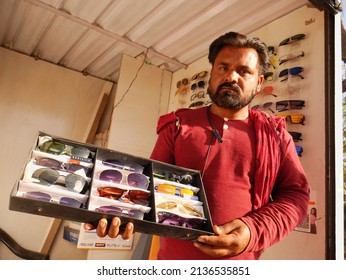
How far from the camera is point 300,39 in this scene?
236 centimetres

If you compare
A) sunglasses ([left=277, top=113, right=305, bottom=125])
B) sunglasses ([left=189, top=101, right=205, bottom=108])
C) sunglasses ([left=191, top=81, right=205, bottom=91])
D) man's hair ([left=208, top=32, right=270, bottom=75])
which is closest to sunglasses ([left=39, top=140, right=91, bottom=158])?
man's hair ([left=208, top=32, right=270, bottom=75])

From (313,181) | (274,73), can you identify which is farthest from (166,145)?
(274,73)

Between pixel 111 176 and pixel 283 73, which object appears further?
pixel 283 73

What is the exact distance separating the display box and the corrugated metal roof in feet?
6.50

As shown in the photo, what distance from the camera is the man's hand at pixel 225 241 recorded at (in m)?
0.94

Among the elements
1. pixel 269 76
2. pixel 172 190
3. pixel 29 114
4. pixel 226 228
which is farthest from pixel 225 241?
pixel 29 114

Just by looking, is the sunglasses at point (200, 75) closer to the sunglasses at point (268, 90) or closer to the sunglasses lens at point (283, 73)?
the sunglasses at point (268, 90)

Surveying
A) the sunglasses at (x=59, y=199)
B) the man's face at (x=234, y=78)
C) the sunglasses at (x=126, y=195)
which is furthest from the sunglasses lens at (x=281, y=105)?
the sunglasses at (x=59, y=199)

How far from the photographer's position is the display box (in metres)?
0.89

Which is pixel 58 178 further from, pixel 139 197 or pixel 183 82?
pixel 183 82

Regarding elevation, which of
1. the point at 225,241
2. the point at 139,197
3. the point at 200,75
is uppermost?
the point at 200,75

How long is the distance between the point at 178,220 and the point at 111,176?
297 mm

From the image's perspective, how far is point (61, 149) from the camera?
1.08 meters

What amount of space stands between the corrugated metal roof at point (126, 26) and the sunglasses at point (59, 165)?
6.79 feet
